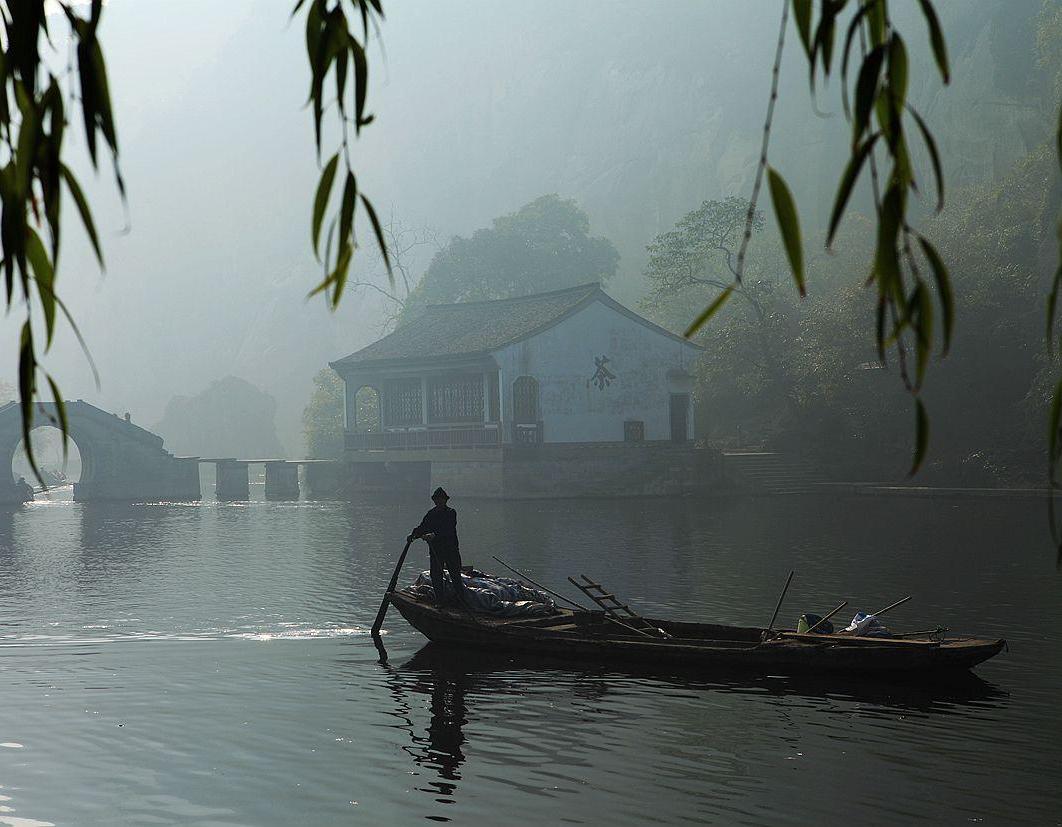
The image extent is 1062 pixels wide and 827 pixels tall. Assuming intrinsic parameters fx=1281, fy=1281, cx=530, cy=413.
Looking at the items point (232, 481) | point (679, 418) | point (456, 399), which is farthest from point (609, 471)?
point (232, 481)

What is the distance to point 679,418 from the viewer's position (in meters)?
48.3

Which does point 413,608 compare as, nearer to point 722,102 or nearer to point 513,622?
point 513,622

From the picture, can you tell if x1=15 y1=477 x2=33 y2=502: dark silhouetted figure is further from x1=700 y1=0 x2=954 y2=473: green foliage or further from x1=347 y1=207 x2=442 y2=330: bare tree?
x1=700 y1=0 x2=954 y2=473: green foliage

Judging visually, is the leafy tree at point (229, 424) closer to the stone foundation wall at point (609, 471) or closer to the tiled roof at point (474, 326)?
the tiled roof at point (474, 326)

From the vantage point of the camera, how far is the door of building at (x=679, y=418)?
158ft

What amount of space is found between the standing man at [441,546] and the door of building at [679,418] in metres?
33.3

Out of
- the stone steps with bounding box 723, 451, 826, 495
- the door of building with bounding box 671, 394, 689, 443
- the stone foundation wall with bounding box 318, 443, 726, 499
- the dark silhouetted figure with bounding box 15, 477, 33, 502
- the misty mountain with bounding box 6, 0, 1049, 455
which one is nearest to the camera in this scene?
the stone foundation wall with bounding box 318, 443, 726, 499

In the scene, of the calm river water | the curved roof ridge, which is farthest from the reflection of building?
the calm river water

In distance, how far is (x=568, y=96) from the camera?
6447 inches

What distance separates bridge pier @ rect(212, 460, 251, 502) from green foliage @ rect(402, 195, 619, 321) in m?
14.6

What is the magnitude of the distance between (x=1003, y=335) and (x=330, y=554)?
24188 millimetres

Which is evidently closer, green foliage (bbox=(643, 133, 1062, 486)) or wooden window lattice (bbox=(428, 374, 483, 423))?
green foliage (bbox=(643, 133, 1062, 486))

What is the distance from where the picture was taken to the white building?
45906 millimetres

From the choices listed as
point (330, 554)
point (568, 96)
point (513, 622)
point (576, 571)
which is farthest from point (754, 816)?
point (568, 96)
